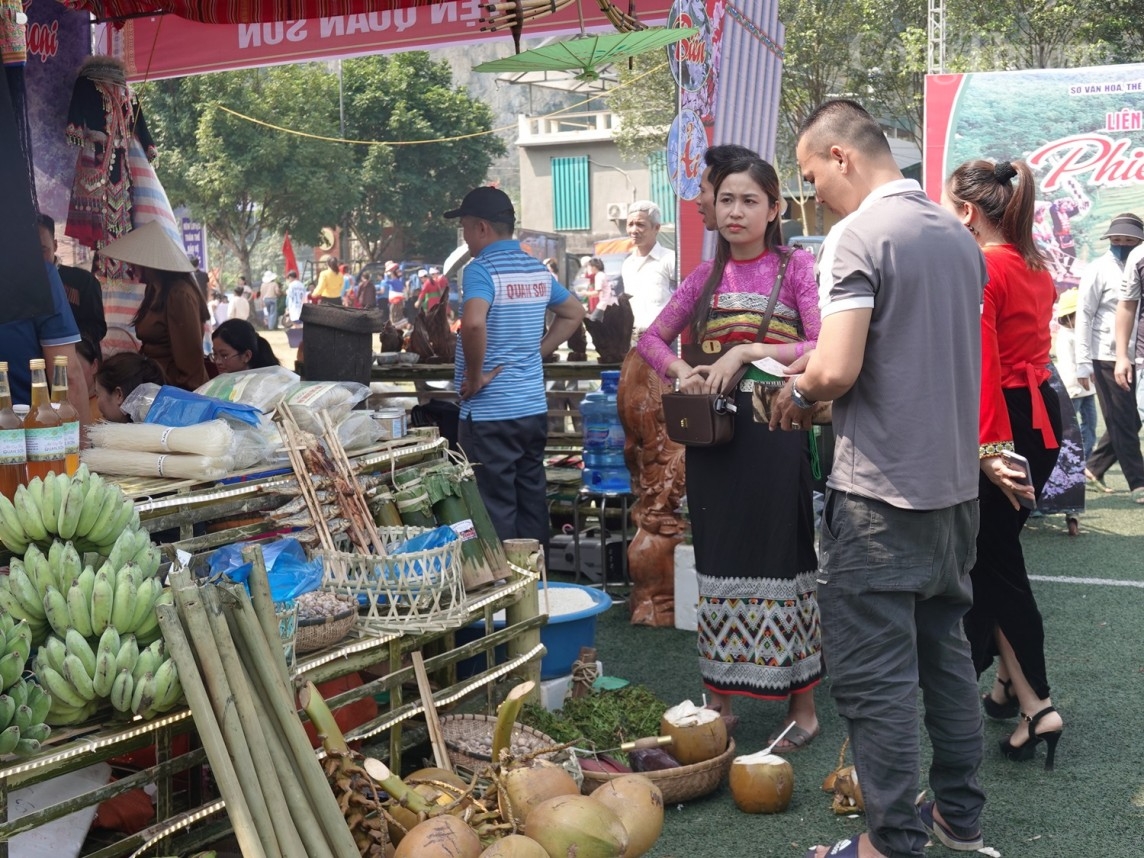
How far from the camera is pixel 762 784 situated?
3820 millimetres

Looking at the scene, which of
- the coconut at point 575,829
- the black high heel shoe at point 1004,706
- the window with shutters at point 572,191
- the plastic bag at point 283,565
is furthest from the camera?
the window with shutters at point 572,191

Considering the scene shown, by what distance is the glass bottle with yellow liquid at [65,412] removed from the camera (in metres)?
3.18

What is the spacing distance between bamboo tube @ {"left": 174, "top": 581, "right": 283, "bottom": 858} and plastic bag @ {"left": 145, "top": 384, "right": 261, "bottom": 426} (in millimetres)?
1254

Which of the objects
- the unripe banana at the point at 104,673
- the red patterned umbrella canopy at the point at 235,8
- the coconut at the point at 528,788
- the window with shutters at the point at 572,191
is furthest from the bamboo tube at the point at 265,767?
the window with shutters at the point at 572,191

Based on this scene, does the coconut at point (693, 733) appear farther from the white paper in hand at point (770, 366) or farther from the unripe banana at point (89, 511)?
the unripe banana at point (89, 511)

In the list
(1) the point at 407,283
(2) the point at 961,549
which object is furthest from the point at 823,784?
(1) the point at 407,283

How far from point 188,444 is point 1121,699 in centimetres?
361

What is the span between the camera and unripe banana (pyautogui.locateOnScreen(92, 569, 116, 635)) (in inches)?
106

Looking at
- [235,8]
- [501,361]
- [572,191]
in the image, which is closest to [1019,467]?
[501,361]

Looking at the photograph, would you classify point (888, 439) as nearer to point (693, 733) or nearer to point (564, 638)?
point (693, 733)

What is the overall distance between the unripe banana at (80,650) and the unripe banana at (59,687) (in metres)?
0.02

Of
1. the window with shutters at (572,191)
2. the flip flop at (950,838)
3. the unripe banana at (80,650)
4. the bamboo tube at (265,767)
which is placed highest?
the window with shutters at (572,191)

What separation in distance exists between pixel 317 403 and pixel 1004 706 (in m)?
2.71

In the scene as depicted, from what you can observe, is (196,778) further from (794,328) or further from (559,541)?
(559,541)
